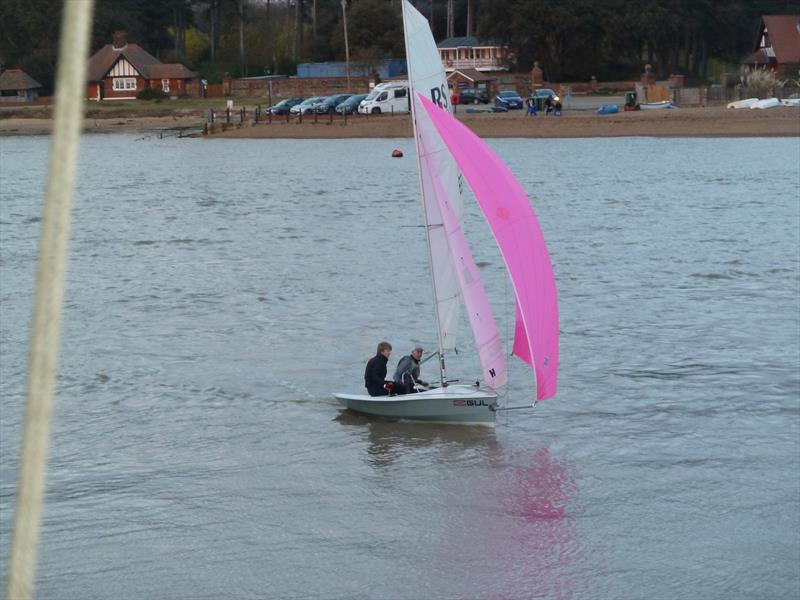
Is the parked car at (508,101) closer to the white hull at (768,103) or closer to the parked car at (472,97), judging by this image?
the parked car at (472,97)

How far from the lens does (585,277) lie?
31.1 meters

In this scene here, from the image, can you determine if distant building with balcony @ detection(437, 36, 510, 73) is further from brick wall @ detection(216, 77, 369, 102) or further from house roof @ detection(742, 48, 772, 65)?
house roof @ detection(742, 48, 772, 65)

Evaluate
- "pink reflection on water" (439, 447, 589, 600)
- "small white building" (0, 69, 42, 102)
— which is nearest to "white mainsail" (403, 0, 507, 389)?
"pink reflection on water" (439, 447, 589, 600)

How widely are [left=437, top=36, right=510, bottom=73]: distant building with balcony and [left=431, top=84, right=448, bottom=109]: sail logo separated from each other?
3702 inches

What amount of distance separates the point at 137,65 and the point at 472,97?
33.6 meters

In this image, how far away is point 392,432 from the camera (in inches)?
669

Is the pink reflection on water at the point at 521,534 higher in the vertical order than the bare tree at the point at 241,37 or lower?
lower

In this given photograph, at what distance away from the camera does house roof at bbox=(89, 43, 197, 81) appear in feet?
345

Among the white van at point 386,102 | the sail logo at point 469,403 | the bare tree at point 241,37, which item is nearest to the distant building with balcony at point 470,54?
the bare tree at point 241,37

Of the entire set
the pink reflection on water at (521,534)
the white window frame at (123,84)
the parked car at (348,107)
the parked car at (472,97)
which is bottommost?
the pink reflection on water at (521,534)

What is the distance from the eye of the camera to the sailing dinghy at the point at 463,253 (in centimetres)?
1534

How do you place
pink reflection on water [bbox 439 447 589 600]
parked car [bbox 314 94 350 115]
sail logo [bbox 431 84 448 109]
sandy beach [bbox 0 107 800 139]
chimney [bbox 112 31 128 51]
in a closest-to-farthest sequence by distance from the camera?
1. pink reflection on water [bbox 439 447 589 600]
2. sail logo [bbox 431 84 448 109]
3. sandy beach [bbox 0 107 800 139]
4. parked car [bbox 314 94 350 115]
5. chimney [bbox 112 31 128 51]

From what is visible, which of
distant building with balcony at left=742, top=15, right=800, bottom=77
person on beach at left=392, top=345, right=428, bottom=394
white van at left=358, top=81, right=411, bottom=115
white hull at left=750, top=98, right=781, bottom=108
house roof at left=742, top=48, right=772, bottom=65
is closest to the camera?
person on beach at left=392, top=345, right=428, bottom=394

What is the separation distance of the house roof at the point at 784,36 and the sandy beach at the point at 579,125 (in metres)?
20.7
